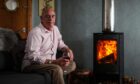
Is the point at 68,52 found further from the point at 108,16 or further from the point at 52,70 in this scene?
the point at 108,16

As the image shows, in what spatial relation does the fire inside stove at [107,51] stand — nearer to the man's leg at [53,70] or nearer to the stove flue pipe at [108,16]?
the stove flue pipe at [108,16]

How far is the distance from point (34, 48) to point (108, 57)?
1442mm

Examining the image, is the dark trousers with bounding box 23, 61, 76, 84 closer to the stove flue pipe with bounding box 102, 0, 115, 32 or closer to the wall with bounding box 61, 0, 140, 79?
the stove flue pipe with bounding box 102, 0, 115, 32

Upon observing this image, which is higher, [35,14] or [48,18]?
[35,14]

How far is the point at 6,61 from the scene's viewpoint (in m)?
3.22

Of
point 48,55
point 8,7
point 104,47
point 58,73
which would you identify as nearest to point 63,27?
point 104,47

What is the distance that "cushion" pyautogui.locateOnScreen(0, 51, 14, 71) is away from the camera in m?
3.16

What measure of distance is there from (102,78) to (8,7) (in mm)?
1655

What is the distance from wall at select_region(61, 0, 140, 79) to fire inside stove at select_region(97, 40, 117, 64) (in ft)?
1.79

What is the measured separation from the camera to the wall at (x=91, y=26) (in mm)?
4562

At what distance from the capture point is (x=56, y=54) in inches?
140

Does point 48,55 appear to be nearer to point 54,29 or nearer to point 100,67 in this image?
point 54,29

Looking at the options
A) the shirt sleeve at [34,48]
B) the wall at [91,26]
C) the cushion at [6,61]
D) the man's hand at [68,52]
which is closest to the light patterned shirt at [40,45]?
the shirt sleeve at [34,48]

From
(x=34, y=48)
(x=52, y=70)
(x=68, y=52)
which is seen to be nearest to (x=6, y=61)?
(x=34, y=48)
